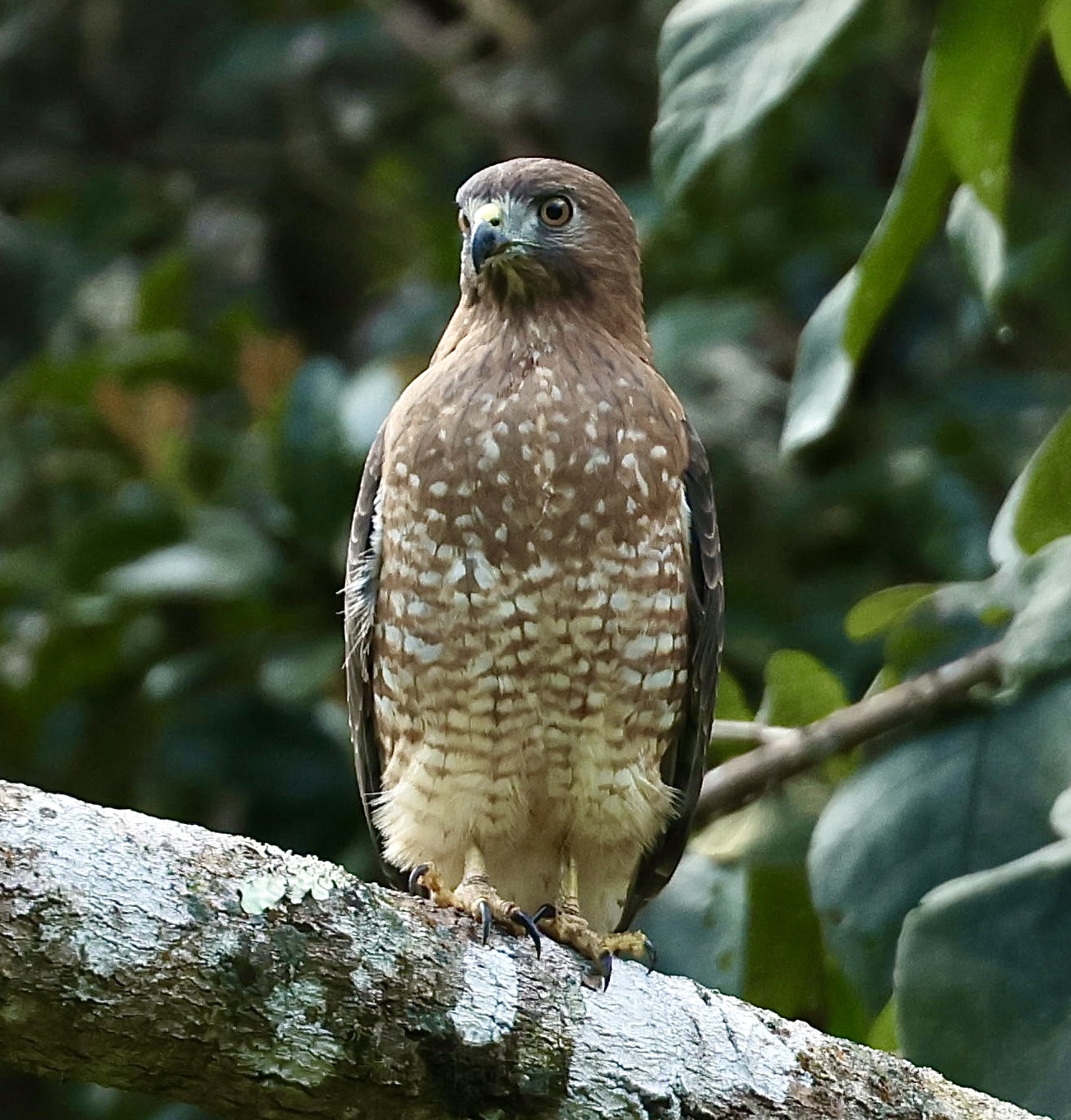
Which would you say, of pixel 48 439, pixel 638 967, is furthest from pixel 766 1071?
pixel 48 439

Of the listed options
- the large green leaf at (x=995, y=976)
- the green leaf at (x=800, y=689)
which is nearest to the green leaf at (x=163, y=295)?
the green leaf at (x=800, y=689)

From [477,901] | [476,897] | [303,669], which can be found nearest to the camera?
[477,901]

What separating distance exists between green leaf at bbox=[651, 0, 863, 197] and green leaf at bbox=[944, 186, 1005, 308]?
1.30ft

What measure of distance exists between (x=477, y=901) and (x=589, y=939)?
18cm

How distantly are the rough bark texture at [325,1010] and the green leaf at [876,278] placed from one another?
3.59 ft

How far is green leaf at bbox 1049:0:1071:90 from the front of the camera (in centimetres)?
306

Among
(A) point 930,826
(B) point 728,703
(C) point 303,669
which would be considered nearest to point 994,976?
(A) point 930,826

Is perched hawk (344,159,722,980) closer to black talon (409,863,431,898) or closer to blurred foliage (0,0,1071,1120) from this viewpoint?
black talon (409,863,431,898)

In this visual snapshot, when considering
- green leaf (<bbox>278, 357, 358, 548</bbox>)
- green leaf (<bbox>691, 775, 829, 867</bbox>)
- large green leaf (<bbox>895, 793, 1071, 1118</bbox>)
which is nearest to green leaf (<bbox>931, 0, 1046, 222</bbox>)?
large green leaf (<bbox>895, 793, 1071, 1118</bbox>)

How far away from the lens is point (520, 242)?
138 inches

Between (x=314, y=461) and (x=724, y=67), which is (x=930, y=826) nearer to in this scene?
(x=724, y=67)

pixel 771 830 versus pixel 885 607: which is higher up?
pixel 885 607

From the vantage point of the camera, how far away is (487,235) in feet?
11.3

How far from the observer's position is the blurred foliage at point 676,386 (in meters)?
3.11
